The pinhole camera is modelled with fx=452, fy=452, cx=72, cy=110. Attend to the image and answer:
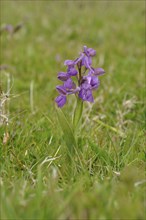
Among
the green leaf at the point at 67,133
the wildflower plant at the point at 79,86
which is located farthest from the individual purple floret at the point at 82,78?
the green leaf at the point at 67,133

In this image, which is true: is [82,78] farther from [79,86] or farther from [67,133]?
[67,133]

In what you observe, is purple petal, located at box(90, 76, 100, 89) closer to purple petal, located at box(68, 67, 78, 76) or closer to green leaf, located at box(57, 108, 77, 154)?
purple petal, located at box(68, 67, 78, 76)

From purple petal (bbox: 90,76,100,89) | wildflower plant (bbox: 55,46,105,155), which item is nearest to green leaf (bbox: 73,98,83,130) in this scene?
wildflower plant (bbox: 55,46,105,155)

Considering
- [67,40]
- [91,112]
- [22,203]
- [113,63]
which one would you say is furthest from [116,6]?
[22,203]

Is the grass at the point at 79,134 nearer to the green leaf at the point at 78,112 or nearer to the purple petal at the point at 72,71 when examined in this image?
the green leaf at the point at 78,112

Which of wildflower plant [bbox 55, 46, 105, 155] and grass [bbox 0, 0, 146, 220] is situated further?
wildflower plant [bbox 55, 46, 105, 155]

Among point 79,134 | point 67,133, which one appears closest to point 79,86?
point 67,133
